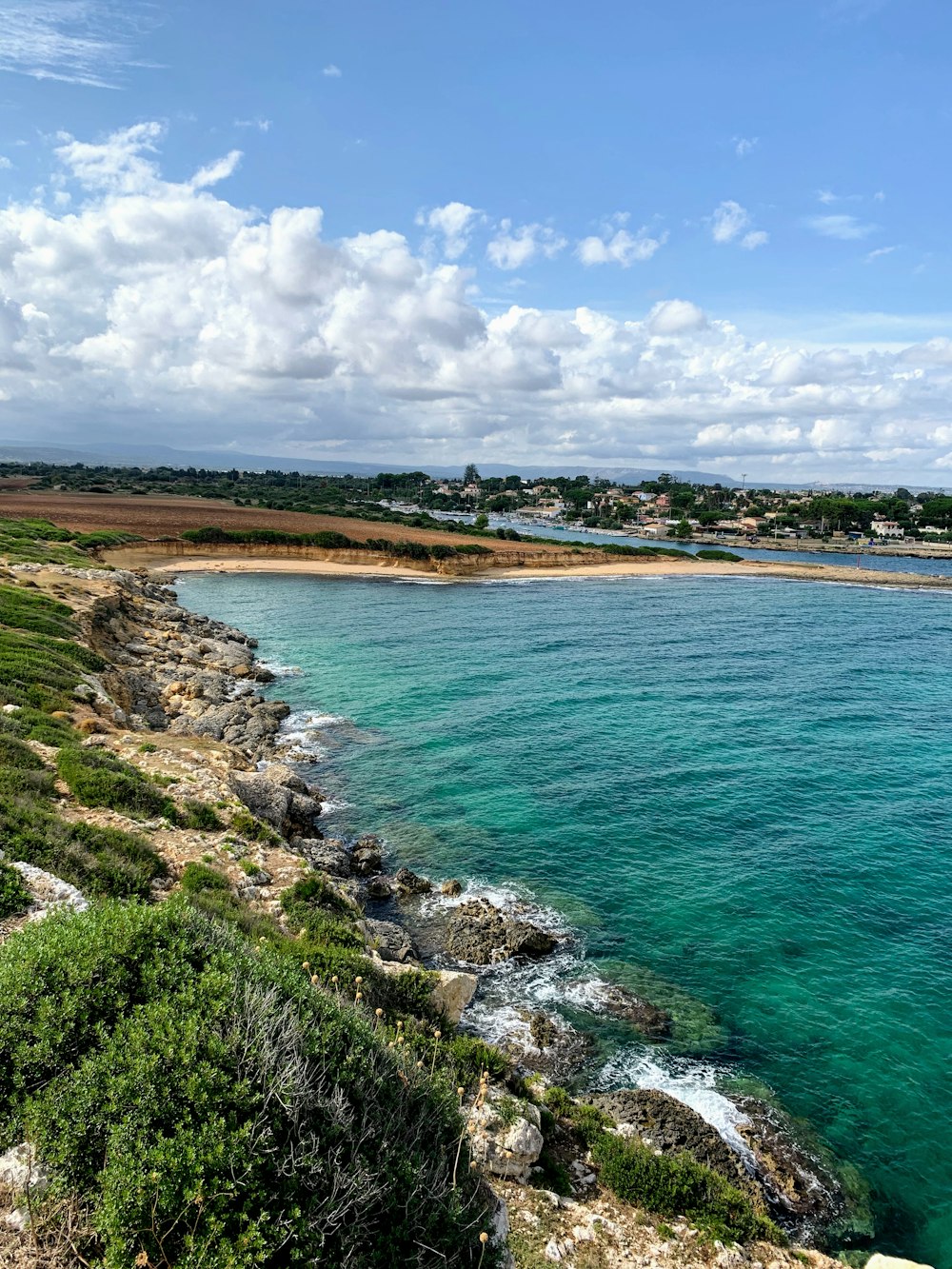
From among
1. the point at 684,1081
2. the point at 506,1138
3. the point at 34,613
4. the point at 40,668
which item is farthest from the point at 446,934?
the point at 34,613

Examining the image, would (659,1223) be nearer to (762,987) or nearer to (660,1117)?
(660,1117)

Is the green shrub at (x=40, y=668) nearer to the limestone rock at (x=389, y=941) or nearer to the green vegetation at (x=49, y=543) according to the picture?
the limestone rock at (x=389, y=941)

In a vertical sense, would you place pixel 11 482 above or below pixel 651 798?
above

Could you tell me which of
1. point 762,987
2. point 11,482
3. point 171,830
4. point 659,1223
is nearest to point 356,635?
point 171,830

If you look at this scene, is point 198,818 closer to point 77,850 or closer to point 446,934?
point 77,850

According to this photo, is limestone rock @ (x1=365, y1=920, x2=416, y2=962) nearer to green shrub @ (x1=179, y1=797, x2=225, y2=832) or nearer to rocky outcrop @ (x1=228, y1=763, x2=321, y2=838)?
green shrub @ (x1=179, y1=797, x2=225, y2=832)

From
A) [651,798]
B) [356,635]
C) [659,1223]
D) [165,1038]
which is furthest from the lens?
[356,635]
